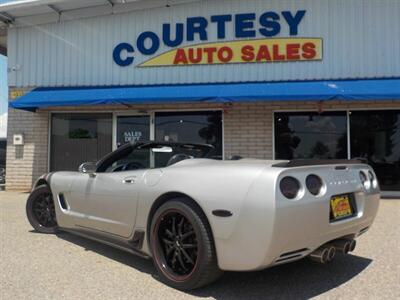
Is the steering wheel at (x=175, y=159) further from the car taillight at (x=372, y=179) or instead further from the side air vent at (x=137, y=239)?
the car taillight at (x=372, y=179)

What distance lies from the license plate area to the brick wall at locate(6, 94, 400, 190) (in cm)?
690

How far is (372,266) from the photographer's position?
4.55 meters

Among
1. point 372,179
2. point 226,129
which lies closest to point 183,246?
point 372,179

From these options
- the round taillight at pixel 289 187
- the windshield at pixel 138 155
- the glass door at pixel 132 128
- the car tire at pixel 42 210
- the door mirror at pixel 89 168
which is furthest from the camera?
the glass door at pixel 132 128

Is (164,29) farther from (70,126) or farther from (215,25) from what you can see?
(70,126)

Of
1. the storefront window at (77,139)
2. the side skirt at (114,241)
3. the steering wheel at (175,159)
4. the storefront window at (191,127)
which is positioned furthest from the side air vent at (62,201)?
the storefront window at (77,139)

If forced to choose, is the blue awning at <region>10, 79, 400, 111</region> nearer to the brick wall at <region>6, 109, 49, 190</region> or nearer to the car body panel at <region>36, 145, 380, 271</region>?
the brick wall at <region>6, 109, 49, 190</region>

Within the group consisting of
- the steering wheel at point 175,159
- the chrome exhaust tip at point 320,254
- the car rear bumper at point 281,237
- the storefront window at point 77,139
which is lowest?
the chrome exhaust tip at point 320,254

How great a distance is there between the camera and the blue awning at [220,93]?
9359mm

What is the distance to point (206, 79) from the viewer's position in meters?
11.2

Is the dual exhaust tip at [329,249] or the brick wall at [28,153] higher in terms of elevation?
the brick wall at [28,153]

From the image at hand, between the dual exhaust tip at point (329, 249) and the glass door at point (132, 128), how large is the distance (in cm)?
829

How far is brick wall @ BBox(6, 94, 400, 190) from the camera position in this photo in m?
10.9

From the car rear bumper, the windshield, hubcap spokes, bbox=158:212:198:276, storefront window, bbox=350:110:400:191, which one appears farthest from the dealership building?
the car rear bumper
